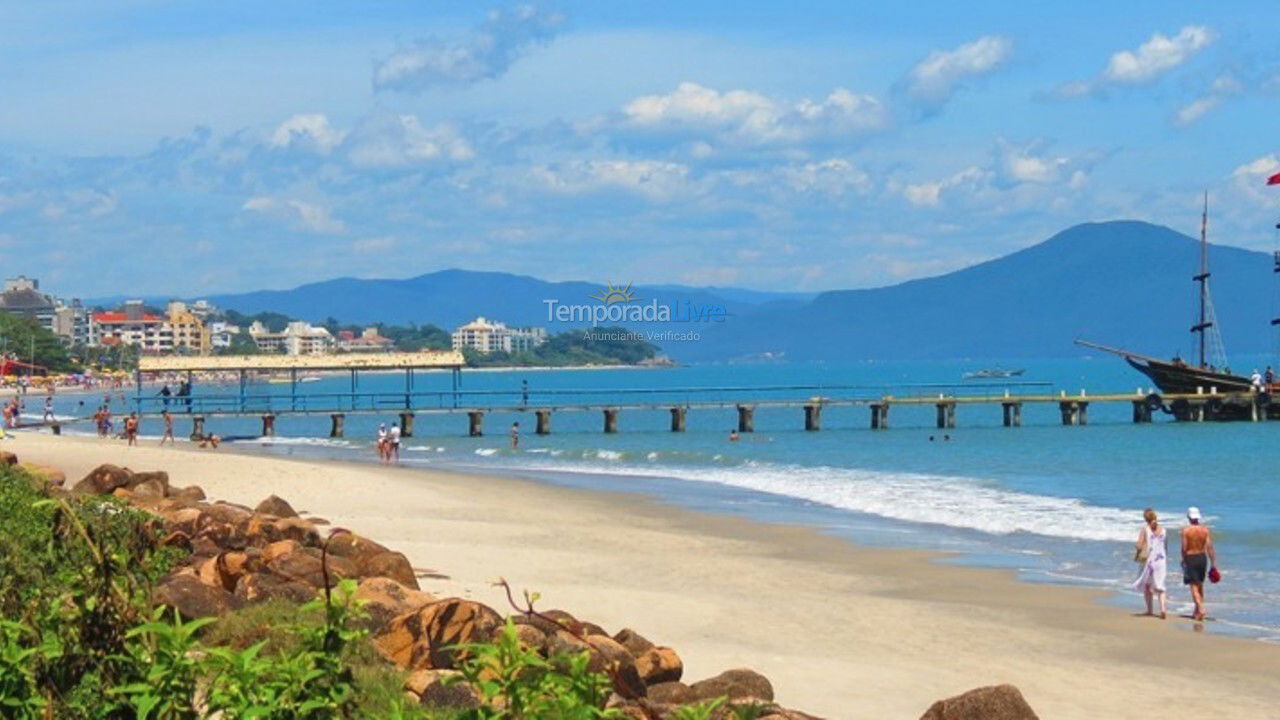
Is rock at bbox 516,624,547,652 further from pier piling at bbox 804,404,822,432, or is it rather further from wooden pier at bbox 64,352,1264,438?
Answer: pier piling at bbox 804,404,822,432

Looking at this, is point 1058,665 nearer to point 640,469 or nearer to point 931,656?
point 931,656

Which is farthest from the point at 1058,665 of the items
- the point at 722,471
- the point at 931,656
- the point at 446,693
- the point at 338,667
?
the point at 722,471

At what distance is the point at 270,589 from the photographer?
41.5 feet

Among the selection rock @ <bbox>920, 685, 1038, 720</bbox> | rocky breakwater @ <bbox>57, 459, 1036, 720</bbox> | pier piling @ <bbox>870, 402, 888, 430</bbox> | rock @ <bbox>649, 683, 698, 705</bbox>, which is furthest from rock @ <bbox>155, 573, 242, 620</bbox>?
pier piling @ <bbox>870, 402, 888, 430</bbox>

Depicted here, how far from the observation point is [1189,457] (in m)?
59.0

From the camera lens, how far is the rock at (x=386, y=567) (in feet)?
50.4

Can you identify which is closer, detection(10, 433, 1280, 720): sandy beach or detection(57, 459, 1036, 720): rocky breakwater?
detection(57, 459, 1036, 720): rocky breakwater

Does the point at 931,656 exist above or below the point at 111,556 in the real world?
below

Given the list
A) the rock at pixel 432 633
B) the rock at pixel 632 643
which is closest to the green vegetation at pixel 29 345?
the rock at pixel 632 643

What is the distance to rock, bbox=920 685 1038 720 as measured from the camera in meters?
10.7

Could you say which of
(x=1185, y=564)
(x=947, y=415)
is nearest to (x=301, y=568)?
(x=1185, y=564)

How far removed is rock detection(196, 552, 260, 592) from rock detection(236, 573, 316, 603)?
1.63 ft

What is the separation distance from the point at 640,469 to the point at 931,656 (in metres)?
37.4

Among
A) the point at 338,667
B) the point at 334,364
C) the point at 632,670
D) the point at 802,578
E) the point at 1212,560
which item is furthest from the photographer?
the point at 334,364
